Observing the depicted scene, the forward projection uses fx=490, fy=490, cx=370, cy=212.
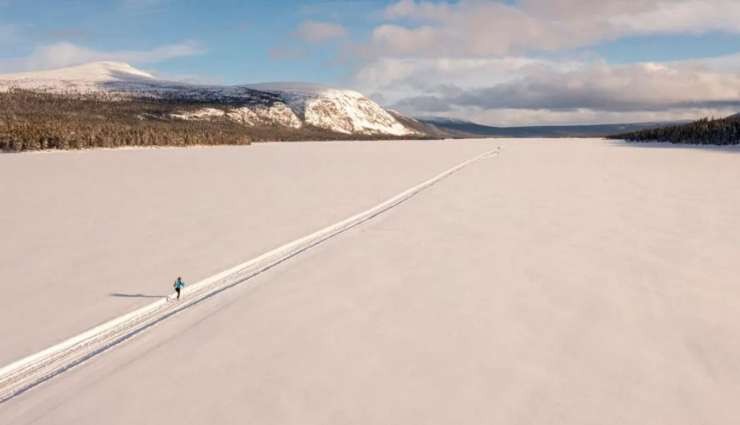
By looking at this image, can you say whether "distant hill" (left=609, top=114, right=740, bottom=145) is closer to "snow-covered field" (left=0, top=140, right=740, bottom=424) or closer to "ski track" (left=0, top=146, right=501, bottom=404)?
"snow-covered field" (left=0, top=140, right=740, bottom=424)

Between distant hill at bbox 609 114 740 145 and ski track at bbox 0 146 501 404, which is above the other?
distant hill at bbox 609 114 740 145

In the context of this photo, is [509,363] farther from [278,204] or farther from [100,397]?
[278,204]

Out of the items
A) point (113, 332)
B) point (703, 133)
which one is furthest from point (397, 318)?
point (703, 133)

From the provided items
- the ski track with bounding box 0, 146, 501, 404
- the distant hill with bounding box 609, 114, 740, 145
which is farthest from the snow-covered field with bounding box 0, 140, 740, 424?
the distant hill with bounding box 609, 114, 740, 145

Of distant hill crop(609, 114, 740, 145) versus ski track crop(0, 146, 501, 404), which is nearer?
ski track crop(0, 146, 501, 404)

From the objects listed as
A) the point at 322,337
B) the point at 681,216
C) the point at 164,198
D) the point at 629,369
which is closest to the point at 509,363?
the point at 629,369

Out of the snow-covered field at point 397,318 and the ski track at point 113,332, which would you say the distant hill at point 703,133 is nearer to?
the snow-covered field at point 397,318

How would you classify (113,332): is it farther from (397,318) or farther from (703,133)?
(703,133)
